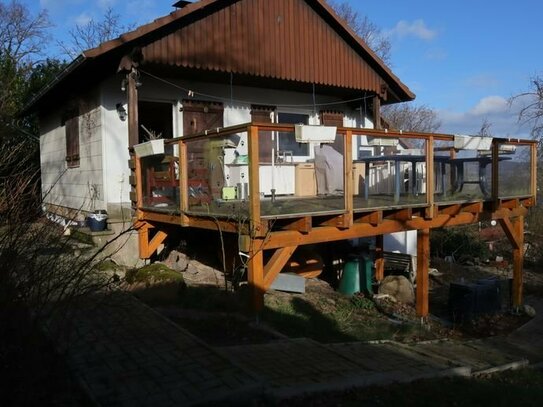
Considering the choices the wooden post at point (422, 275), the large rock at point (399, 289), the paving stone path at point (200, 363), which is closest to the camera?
the paving stone path at point (200, 363)

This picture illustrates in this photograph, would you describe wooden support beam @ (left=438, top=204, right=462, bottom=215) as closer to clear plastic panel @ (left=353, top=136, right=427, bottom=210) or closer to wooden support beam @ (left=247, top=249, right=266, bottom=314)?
clear plastic panel @ (left=353, top=136, right=427, bottom=210)

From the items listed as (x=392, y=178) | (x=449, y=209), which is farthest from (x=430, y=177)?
(x=449, y=209)

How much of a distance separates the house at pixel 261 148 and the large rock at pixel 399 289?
1002mm

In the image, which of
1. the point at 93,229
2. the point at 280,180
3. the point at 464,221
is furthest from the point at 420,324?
the point at 93,229

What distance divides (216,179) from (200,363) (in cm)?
297

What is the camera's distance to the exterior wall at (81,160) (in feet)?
33.4

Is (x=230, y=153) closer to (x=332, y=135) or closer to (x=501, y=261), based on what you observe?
(x=332, y=135)

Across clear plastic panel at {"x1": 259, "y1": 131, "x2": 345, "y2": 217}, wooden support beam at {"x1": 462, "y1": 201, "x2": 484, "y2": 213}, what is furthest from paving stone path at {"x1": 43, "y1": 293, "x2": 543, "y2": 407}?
wooden support beam at {"x1": 462, "y1": 201, "x2": 484, "y2": 213}

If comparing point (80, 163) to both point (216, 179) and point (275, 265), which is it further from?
point (275, 265)

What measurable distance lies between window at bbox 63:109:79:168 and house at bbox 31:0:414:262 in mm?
23

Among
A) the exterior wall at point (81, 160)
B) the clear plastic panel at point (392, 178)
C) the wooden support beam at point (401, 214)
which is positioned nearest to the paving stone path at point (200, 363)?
the wooden support beam at point (401, 214)

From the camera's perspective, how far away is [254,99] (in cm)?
1193

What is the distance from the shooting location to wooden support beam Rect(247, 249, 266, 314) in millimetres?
6500

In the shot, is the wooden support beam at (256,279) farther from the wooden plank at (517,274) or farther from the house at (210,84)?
the wooden plank at (517,274)
